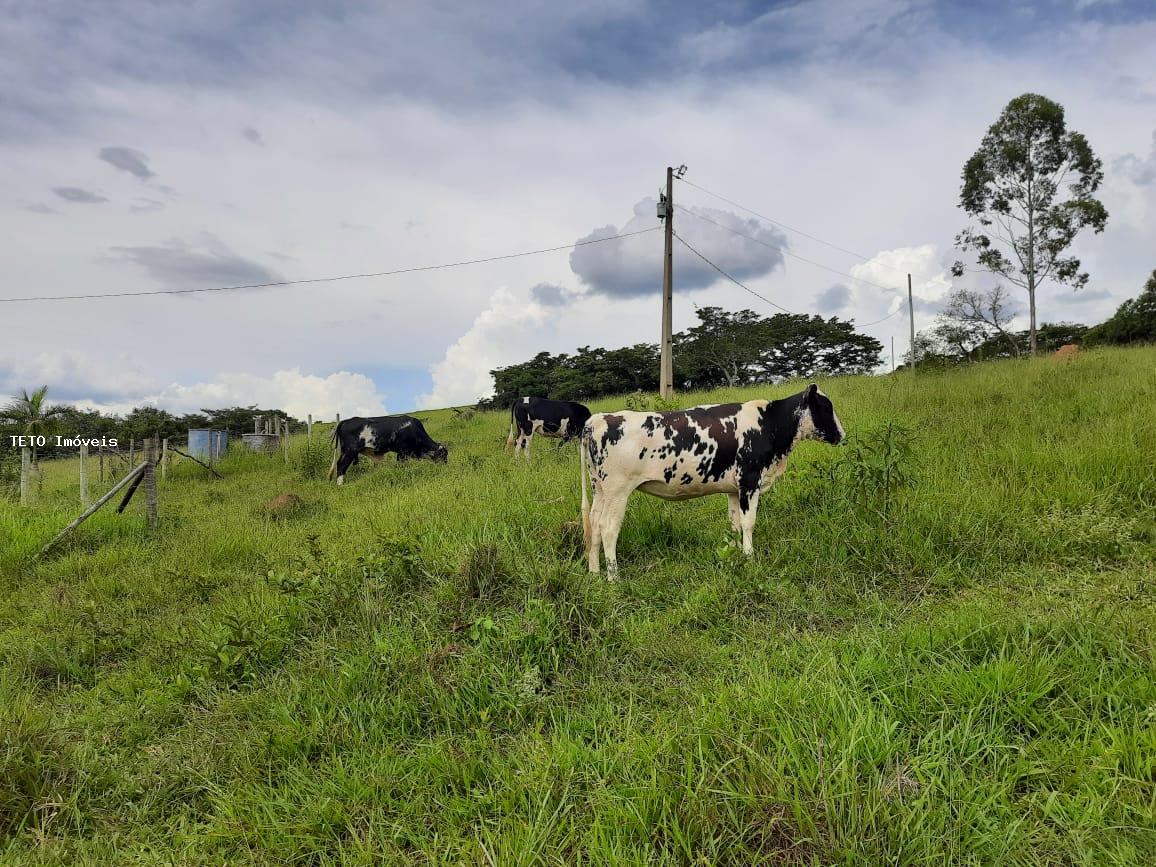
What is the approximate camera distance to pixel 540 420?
47.2 ft

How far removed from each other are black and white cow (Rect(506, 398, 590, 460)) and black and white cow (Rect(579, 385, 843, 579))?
824 centimetres

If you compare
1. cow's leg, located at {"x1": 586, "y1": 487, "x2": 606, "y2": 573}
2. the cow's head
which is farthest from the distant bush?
the cow's head

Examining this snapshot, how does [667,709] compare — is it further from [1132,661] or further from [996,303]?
[996,303]

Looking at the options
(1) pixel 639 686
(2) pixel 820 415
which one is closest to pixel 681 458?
(2) pixel 820 415

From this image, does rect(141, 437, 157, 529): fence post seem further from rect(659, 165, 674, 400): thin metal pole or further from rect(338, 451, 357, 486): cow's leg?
rect(659, 165, 674, 400): thin metal pole

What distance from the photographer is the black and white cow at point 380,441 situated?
1412cm

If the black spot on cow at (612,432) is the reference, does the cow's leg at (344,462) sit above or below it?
below

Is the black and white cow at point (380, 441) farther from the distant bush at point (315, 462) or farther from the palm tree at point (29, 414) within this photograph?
the palm tree at point (29, 414)

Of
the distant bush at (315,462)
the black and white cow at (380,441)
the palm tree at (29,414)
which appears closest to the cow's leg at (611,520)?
the black and white cow at (380,441)

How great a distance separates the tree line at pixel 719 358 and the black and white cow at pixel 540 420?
85.5ft

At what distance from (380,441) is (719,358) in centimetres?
3229

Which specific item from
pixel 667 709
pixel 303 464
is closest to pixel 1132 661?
pixel 667 709

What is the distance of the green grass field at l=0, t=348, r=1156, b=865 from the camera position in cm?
224

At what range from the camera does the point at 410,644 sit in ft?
13.1
